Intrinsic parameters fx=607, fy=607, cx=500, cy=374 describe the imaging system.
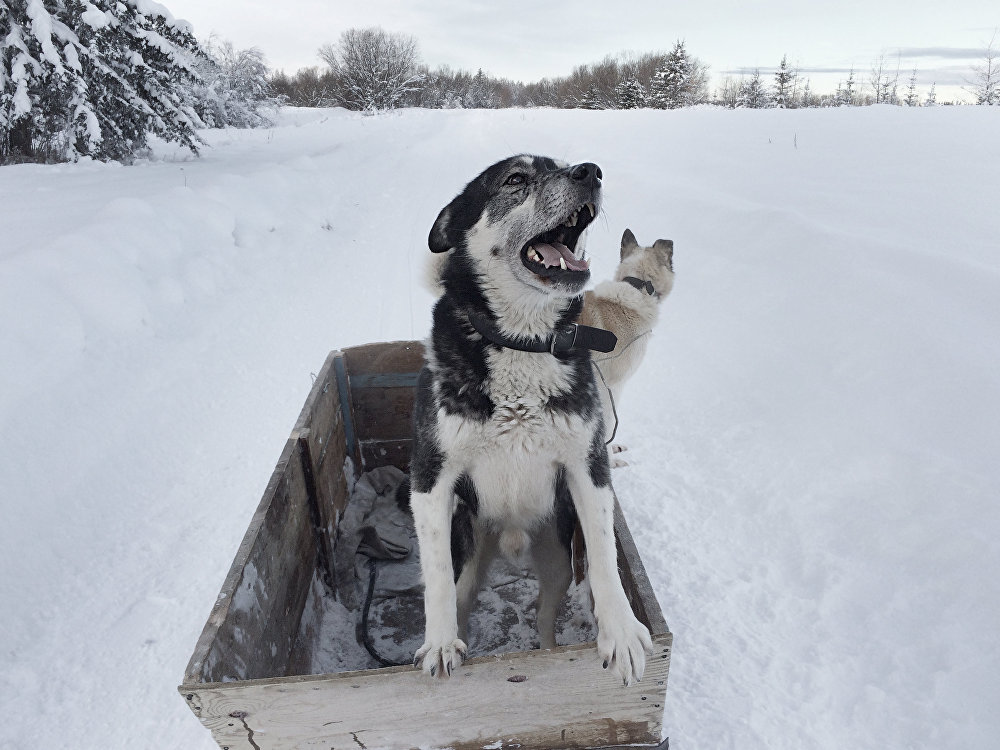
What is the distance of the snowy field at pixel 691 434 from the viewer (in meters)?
2.44

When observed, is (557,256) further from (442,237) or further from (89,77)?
(89,77)

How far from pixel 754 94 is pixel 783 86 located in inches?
73.8

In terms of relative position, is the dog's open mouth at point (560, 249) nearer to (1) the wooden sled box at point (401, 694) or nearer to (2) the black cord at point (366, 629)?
(1) the wooden sled box at point (401, 694)

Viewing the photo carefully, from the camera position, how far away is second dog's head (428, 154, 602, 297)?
2.06m

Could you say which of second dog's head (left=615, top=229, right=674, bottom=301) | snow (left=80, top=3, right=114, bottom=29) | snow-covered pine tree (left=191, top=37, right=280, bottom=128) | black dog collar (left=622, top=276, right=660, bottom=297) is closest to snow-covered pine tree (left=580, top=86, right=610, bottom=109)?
snow-covered pine tree (left=191, top=37, right=280, bottom=128)

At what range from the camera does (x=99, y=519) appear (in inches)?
134

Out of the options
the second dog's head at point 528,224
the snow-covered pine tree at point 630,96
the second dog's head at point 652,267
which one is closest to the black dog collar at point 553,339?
the second dog's head at point 528,224

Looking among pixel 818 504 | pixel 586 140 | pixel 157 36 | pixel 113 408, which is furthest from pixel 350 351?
pixel 586 140

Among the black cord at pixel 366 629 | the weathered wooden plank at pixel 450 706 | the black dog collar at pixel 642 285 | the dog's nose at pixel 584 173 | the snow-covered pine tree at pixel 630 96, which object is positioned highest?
the snow-covered pine tree at pixel 630 96

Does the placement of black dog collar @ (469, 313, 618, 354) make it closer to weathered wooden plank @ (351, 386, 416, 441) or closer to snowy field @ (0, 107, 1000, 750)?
snowy field @ (0, 107, 1000, 750)

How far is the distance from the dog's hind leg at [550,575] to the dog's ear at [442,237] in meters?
1.12

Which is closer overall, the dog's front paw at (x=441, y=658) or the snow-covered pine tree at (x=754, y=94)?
the dog's front paw at (x=441, y=658)

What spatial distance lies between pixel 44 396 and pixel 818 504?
490 cm

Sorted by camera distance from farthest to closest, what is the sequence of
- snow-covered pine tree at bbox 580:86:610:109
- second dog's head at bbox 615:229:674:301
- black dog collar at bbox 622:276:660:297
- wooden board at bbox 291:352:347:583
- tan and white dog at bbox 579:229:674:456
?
snow-covered pine tree at bbox 580:86:610:109 → second dog's head at bbox 615:229:674:301 → black dog collar at bbox 622:276:660:297 → tan and white dog at bbox 579:229:674:456 → wooden board at bbox 291:352:347:583
